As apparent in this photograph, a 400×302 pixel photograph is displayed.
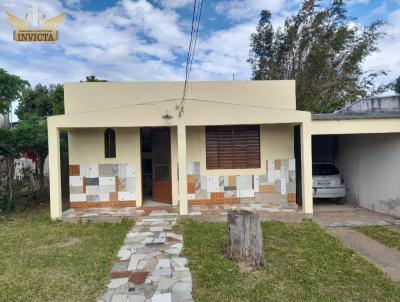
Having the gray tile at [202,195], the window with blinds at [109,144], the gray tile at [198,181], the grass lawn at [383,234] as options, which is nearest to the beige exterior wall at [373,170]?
the grass lawn at [383,234]

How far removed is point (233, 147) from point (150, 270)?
5.56 meters

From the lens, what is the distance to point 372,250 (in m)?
6.55

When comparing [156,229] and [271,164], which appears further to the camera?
[271,164]

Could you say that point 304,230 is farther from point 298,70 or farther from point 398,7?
point 298,70

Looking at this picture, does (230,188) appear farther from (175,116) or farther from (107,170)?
(107,170)

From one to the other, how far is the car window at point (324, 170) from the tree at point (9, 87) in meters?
9.44

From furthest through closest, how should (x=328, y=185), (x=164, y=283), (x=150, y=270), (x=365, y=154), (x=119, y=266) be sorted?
(x=328, y=185) < (x=365, y=154) < (x=119, y=266) < (x=150, y=270) < (x=164, y=283)

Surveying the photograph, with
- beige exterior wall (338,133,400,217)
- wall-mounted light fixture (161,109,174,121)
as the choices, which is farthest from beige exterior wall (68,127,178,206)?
beige exterior wall (338,133,400,217)

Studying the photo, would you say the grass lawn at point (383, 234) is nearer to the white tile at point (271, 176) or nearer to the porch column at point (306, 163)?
the porch column at point (306, 163)

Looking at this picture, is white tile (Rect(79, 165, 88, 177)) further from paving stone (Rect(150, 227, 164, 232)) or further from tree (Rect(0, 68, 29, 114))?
paving stone (Rect(150, 227, 164, 232))

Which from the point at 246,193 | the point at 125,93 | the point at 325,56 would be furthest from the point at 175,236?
the point at 325,56

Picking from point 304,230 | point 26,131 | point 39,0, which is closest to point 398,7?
point 304,230

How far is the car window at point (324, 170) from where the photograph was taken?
36.6ft

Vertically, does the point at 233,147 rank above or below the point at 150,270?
above
